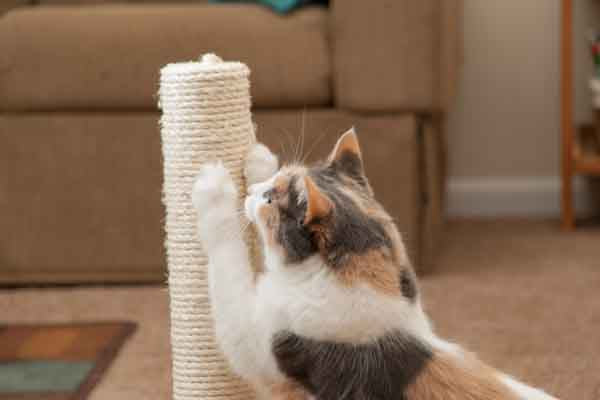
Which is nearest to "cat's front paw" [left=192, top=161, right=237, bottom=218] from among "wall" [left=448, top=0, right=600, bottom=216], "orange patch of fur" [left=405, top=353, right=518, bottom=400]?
"orange patch of fur" [left=405, top=353, right=518, bottom=400]

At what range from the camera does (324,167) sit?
48.9 inches

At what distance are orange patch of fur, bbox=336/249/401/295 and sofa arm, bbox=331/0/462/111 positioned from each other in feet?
2.88

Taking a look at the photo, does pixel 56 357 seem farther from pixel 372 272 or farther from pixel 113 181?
pixel 372 272

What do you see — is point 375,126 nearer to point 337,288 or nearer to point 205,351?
point 205,351

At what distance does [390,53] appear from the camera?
1922mm

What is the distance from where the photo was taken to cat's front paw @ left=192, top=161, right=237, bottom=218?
1241mm

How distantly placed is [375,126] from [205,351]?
81cm

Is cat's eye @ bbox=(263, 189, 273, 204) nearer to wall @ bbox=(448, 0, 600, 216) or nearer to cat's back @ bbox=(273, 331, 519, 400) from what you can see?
cat's back @ bbox=(273, 331, 519, 400)

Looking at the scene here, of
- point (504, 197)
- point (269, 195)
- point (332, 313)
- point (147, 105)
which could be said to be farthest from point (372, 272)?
point (504, 197)

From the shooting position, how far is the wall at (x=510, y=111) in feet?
8.56

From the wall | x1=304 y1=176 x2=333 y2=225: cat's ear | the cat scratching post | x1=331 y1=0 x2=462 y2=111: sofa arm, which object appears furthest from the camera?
the wall

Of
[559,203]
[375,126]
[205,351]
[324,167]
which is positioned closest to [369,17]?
[375,126]

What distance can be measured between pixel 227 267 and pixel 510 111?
5.45ft

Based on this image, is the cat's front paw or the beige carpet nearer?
the cat's front paw
